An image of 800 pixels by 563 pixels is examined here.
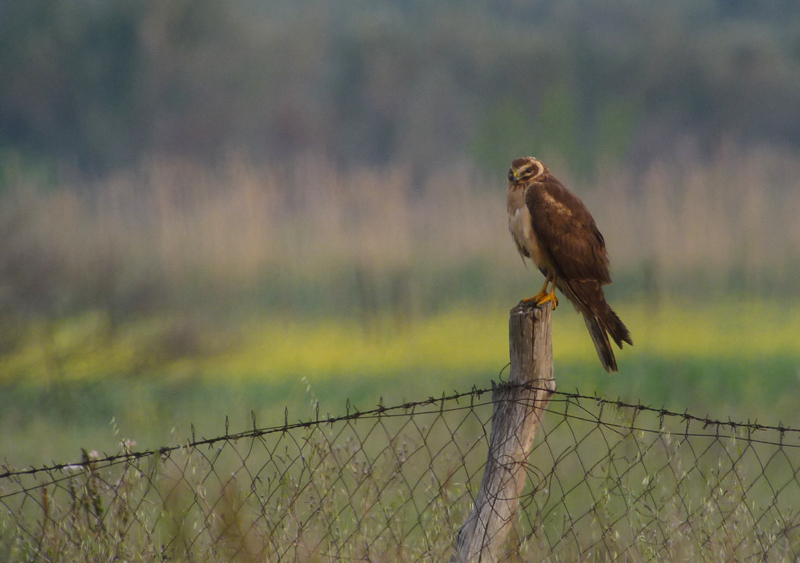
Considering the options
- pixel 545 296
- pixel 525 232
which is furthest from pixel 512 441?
pixel 525 232

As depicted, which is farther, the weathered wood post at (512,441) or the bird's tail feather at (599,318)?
the bird's tail feather at (599,318)

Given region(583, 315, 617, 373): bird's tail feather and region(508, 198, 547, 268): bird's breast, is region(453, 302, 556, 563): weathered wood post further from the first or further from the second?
region(508, 198, 547, 268): bird's breast

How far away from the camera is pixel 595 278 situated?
4.30 m

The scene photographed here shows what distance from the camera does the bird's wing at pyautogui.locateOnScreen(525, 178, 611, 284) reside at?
4.33 m

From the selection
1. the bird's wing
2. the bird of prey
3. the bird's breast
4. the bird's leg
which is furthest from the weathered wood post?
the bird's breast

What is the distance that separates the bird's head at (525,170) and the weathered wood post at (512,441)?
7.40 feet

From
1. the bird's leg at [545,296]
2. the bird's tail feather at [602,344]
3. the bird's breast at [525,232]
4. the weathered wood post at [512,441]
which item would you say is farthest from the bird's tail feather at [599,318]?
the weathered wood post at [512,441]

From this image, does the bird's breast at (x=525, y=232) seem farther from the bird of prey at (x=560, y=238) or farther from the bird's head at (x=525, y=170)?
the bird's head at (x=525, y=170)

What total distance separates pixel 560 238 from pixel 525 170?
0.55m

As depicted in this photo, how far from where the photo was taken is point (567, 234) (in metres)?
4.35

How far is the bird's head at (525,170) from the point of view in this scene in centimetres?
464

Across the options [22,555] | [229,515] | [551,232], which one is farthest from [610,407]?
[22,555]

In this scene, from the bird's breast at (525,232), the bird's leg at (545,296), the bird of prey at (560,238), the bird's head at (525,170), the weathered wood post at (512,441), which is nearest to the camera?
the weathered wood post at (512,441)

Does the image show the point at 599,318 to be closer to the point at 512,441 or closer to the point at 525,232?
the point at 525,232
